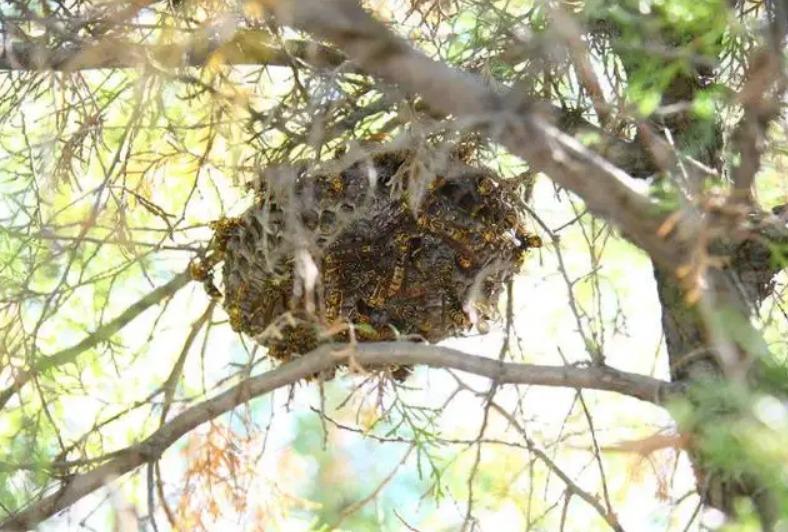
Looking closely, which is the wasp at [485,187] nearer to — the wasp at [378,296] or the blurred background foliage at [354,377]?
the blurred background foliage at [354,377]

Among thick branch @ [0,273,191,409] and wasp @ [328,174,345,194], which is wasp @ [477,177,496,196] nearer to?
wasp @ [328,174,345,194]

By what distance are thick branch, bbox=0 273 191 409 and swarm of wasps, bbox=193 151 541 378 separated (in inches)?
12.1

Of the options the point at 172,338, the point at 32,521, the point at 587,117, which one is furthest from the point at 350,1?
the point at 172,338

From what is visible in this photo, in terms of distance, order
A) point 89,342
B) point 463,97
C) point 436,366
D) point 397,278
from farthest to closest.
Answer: point 89,342 < point 397,278 < point 436,366 < point 463,97

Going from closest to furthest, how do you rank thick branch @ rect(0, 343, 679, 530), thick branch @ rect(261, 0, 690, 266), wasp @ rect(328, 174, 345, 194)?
thick branch @ rect(261, 0, 690, 266)
thick branch @ rect(0, 343, 679, 530)
wasp @ rect(328, 174, 345, 194)

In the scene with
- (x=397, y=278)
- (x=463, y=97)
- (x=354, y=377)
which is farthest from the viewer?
(x=397, y=278)

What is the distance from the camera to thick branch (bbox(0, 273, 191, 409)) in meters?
2.32

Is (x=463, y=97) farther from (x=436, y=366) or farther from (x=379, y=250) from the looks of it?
(x=379, y=250)

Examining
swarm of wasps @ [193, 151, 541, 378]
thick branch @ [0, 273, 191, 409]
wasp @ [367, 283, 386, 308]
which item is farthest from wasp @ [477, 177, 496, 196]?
thick branch @ [0, 273, 191, 409]

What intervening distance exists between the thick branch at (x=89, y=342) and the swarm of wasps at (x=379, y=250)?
307mm

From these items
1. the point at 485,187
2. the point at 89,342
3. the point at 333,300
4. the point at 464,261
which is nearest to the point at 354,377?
the point at 333,300

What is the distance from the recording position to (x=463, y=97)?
1463 millimetres

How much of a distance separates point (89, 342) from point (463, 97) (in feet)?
4.34

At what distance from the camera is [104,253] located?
11.2 ft
